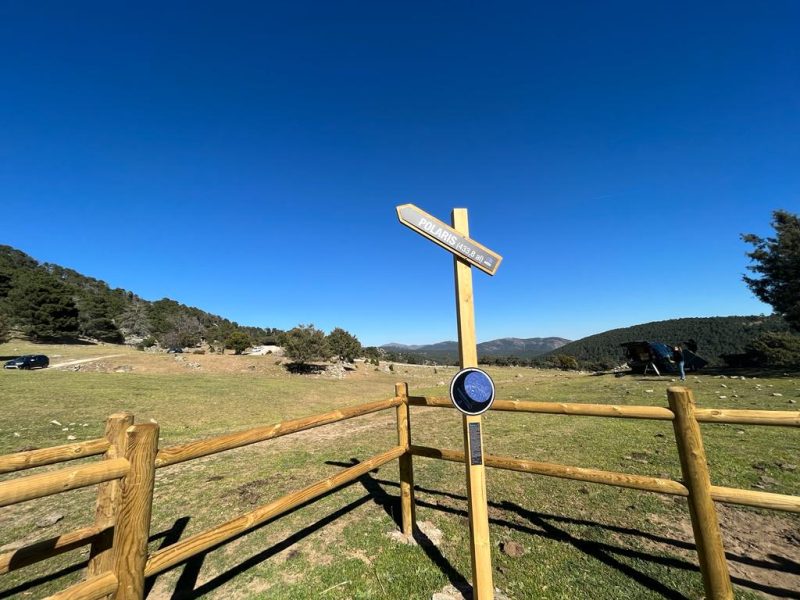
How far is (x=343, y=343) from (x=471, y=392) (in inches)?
1261

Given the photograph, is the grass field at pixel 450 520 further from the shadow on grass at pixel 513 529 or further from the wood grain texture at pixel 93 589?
the wood grain texture at pixel 93 589

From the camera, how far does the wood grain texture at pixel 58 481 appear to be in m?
1.64

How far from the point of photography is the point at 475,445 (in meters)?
2.90

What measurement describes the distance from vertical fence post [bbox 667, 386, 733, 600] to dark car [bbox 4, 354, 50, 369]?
3568cm

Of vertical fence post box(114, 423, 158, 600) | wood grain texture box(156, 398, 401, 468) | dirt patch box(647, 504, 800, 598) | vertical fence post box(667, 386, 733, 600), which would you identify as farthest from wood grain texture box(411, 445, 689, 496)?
vertical fence post box(114, 423, 158, 600)

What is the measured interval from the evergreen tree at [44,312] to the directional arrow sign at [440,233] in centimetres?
6086

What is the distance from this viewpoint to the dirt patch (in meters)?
3.00

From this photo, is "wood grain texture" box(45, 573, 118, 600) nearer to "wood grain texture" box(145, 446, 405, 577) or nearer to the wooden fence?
the wooden fence

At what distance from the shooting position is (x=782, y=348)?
2244 cm

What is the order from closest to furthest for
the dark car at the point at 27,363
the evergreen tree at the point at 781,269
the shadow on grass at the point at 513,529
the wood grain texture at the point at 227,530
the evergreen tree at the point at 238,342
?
1. the wood grain texture at the point at 227,530
2. the shadow on grass at the point at 513,529
3. the evergreen tree at the point at 781,269
4. the dark car at the point at 27,363
5. the evergreen tree at the point at 238,342

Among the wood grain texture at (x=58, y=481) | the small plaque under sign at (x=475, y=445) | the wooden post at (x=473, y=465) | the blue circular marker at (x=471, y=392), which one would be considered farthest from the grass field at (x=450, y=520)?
the wood grain texture at (x=58, y=481)

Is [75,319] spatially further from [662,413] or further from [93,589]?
[662,413]

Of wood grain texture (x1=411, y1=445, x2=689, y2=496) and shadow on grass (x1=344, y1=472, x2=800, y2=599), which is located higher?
wood grain texture (x1=411, y1=445, x2=689, y2=496)

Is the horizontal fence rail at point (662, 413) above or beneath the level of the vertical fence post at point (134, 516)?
above
